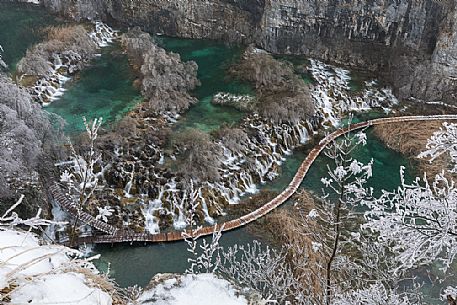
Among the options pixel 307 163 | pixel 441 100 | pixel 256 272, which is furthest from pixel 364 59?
pixel 256 272

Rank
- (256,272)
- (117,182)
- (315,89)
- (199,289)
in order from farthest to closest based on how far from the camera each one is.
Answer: (315,89)
(117,182)
(256,272)
(199,289)

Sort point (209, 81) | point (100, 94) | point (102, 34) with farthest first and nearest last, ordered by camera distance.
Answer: point (102, 34)
point (209, 81)
point (100, 94)

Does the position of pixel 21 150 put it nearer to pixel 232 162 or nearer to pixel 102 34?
pixel 232 162

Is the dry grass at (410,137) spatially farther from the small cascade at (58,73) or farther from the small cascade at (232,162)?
the small cascade at (58,73)

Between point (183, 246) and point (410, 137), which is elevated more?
point (410, 137)

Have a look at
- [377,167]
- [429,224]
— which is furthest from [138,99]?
[429,224]

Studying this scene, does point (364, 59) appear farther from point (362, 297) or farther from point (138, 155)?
point (362, 297)

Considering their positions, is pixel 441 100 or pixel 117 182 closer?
pixel 117 182
